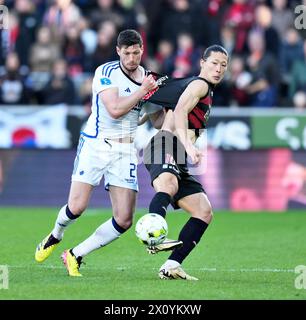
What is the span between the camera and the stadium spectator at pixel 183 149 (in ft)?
30.7

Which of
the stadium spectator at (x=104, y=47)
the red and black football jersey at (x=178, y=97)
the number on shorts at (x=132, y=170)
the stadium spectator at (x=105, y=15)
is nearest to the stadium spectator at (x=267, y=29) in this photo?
the stadium spectator at (x=105, y=15)

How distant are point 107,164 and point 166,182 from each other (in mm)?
737

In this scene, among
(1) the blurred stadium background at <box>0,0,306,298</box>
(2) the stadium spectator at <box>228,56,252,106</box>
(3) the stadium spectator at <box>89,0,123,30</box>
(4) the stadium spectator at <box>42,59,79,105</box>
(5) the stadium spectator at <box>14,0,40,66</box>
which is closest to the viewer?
(1) the blurred stadium background at <box>0,0,306,298</box>

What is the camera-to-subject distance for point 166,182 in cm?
934

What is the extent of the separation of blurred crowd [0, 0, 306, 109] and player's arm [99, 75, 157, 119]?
9.82 metres

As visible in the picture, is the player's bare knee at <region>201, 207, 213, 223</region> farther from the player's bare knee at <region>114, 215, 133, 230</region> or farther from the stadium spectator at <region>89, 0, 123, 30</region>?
the stadium spectator at <region>89, 0, 123, 30</region>

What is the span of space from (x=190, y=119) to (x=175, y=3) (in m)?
11.8

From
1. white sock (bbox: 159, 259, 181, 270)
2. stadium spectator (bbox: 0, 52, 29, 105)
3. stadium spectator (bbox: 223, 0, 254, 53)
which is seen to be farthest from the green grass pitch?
stadium spectator (bbox: 223, 0, 254, 53)

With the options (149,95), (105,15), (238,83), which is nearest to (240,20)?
(238,83)

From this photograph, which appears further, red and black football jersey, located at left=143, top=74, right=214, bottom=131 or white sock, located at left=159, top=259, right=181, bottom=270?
red and black football jersey, located at left=143, top=74, right=214, bottom=131

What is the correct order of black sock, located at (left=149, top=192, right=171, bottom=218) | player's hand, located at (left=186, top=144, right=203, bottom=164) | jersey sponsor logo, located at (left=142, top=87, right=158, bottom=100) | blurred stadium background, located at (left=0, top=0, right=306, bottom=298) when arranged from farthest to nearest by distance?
blurred stadium background, located at (left=0, top=0, right=306, bottom=298), jersey sponsor logo, located at (left=142, top=87, right=158, bottom=100), black sock, located at (left=149, top=192, right=171, bottom=218), player's hand, located at (left=186, top=144, right=203, bottom=164)

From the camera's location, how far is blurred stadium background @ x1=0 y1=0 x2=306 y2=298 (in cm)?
1752

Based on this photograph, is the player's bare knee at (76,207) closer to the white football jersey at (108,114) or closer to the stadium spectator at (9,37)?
the white football jersey at (108,114)
